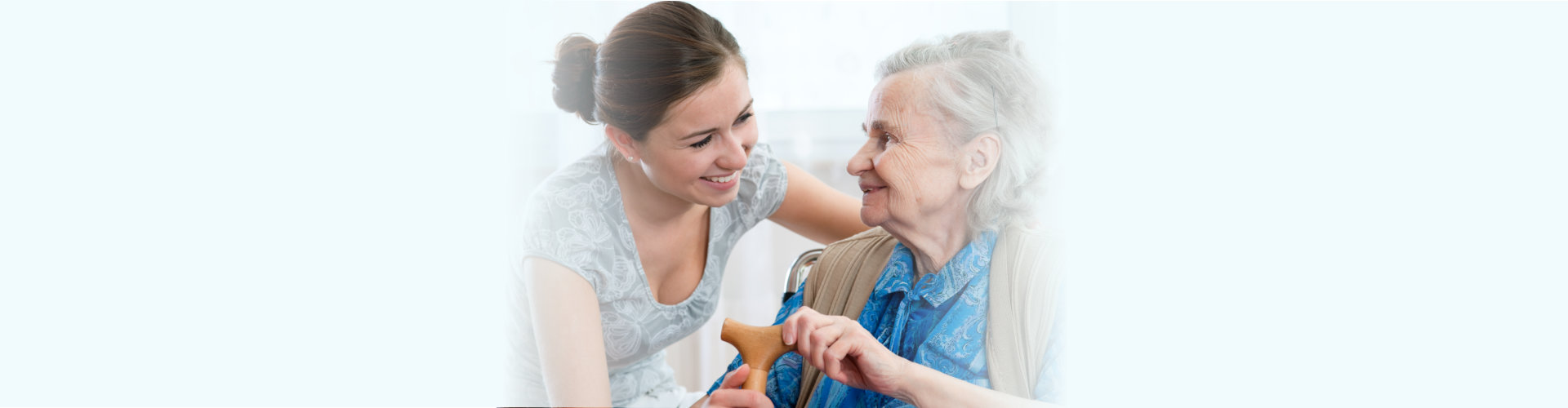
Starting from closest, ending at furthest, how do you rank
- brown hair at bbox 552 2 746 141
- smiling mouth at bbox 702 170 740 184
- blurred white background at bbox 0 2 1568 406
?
blurred white background at bbox 0 2 1568 406
brown hair at bbox 552 2 746 141
smiling mouth at bbox 702 170 740 184

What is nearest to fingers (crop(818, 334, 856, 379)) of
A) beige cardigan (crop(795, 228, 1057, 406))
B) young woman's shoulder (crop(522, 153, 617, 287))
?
beige cardigan (crop(795, 228, 1057, 406))

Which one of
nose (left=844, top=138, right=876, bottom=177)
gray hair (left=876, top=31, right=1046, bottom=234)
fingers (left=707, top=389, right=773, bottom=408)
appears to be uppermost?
gray hair (left=876, top=31, right=1046, bottom=234)

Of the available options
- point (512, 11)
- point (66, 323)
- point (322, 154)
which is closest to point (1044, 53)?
point (512, 11)

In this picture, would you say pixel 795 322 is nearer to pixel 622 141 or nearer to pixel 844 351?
pixel 844 351

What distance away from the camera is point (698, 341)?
0.93 metres

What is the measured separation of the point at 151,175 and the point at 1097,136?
68 cm

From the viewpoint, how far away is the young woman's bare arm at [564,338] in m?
0.69

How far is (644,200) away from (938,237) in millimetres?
311

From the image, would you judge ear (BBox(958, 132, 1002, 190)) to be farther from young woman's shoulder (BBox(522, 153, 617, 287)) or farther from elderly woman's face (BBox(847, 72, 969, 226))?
young woman's shoulder (BBox(522, 153, 617, 287))

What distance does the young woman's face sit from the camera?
73 centimetres

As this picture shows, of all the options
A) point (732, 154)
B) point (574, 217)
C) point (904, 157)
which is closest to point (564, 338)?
point (574, 217)

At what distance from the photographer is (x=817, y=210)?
0.99m

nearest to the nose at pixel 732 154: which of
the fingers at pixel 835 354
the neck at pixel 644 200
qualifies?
the neck at pixel 644 200

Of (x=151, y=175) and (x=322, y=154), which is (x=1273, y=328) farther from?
(x=151, y=175)
